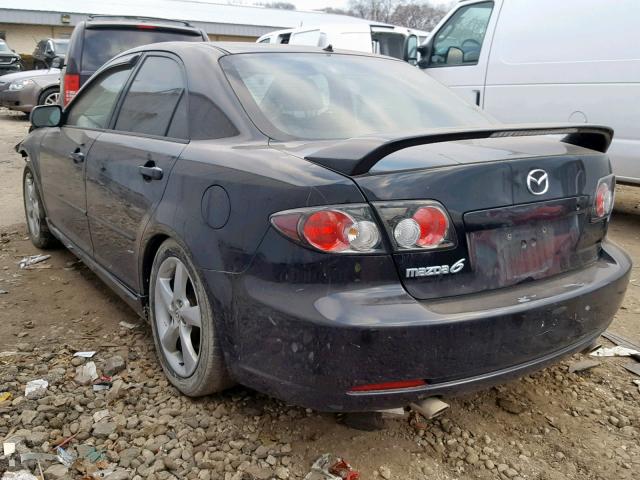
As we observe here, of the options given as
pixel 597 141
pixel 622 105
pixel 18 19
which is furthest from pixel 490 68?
pixel 18 19

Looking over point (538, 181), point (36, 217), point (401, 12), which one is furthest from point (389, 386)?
point (401, 12)

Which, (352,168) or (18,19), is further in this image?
(18,19)

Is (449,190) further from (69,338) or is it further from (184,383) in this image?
(69,338)

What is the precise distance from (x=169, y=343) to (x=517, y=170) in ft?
5.58

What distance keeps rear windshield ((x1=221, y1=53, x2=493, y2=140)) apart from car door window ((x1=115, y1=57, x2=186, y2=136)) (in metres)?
0.32

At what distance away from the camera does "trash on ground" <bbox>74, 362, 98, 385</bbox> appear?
284 cm

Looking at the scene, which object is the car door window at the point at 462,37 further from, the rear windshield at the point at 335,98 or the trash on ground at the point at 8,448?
the trash on ground at the point at 8,448

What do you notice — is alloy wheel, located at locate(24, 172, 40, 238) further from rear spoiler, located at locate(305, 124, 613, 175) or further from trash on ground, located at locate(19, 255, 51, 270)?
rear spoiler, located at locate(305, 124, 613, 175)

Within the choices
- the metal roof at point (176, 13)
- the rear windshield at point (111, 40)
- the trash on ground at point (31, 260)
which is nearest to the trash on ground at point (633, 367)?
the trash on ground at point (31, 260)

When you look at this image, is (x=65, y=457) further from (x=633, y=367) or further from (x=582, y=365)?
(x=633, y=367)

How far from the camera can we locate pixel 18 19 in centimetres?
2992

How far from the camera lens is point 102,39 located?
7117 mm

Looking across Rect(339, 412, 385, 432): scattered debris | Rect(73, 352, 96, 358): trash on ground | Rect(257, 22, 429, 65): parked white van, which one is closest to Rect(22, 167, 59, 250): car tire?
Rect(73, 352, 96, 358): trash on ground

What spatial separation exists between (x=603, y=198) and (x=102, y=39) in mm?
6393
